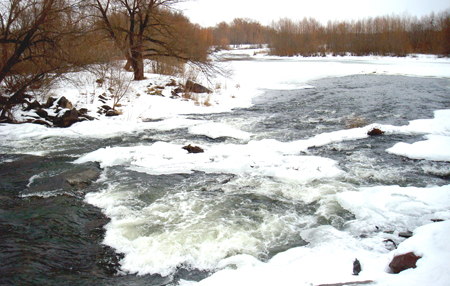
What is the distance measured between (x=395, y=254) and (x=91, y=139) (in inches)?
333

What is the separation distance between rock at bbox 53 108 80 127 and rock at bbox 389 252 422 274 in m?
10.3

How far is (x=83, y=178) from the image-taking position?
617 cm

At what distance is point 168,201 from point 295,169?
274cm

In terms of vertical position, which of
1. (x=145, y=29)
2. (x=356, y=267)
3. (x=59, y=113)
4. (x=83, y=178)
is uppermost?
(x=145, y=29)

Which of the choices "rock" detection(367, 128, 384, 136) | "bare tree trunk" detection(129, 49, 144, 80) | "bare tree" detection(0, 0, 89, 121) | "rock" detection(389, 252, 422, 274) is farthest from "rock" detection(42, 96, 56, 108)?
"rock" detection(389, 252, 422, 274)

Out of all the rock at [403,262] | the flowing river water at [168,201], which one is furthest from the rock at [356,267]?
the flowing river water at [168,201]

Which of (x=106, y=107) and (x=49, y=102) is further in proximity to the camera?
(x=106, y=107)

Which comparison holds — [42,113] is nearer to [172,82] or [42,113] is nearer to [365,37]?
[172,82]

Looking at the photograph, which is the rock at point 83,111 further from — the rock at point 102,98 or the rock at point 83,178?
the rock at point 83,178

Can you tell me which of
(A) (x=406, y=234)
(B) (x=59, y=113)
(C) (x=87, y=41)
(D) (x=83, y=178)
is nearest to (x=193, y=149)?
(D) (x=83, y=178)

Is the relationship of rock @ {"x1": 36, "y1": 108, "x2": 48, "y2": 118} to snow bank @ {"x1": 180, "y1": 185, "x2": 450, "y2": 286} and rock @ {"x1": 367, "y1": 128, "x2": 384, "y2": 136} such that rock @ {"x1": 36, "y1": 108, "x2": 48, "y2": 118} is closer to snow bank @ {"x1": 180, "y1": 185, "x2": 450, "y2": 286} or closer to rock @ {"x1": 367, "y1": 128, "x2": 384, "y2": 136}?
snow bank @ {"x1": 180, "y1": 185, "x2": 450, "y2": 286}

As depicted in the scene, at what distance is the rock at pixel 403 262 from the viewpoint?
114 inches

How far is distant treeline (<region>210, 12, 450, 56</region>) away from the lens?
38.5 meters

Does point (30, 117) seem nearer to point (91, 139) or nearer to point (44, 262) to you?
point (91, 139)
